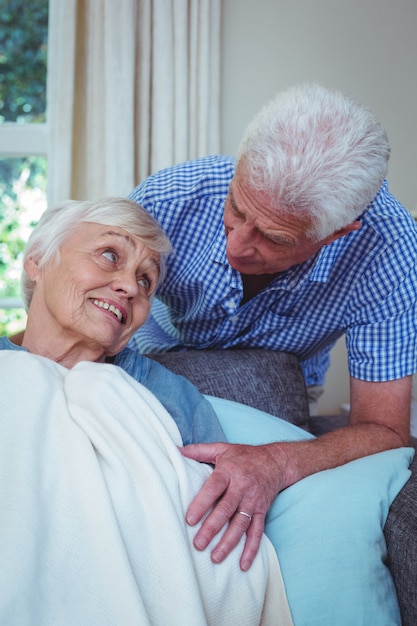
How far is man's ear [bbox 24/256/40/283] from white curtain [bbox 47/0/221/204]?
1.56m

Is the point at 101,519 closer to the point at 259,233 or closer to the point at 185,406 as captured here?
the point at 185,406

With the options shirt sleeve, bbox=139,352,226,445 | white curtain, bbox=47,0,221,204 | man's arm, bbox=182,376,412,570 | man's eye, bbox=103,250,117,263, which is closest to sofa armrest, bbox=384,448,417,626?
man's arm, bbox=182,376,412,570

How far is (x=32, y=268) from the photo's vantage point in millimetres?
1562

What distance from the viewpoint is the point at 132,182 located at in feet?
10.1

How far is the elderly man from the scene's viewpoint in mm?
1353

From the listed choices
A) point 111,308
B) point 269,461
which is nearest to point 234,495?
point 269,461

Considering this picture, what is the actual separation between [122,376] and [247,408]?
0.40m

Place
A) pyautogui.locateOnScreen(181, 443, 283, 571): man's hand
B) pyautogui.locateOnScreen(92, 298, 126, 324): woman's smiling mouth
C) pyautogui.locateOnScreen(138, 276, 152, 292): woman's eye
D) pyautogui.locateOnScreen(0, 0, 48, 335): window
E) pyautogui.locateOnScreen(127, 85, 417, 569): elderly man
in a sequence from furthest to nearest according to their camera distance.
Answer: pyautogui.locateOnScreen(0, 0, 48, 335): window, pyautogui.locateOnScreen(138, 276, 152, 292): woman's eye, pyautogui.locateOnScreen(92, 298, 126, 324): woman's smiling mouth, pyautogui.locateOnScreen(127, 85, 417, 569): elderly man, pyautogui.locateOnScreen(181, 443, 283, 571): man's hand

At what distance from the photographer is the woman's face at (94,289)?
1.44 meters

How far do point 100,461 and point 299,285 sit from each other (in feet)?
2.89

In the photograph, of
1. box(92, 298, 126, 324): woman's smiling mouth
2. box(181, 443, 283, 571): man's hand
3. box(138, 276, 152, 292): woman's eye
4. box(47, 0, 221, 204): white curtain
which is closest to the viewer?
box(181, 443, 283, 571): man's hand

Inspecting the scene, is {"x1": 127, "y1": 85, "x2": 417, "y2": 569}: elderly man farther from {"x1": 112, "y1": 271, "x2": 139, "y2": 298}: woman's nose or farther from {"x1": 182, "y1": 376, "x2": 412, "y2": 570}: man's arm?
{"x1": 112, "y1": 271, "x2": 139, "y2": 298}: woman's nose

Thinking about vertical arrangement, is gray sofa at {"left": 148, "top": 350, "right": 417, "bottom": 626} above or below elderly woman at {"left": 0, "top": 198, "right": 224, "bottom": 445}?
below

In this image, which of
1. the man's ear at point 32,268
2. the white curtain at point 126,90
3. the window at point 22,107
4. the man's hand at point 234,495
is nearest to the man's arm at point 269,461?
the man's hand at point 234,495
